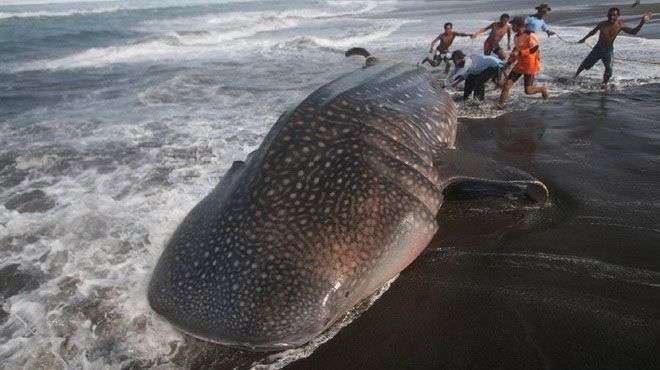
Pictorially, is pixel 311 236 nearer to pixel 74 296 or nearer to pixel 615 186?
pixel 74 296

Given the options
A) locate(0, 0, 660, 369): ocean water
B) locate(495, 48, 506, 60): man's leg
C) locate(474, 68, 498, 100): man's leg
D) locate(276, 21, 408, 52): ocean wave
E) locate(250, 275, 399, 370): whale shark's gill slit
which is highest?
locate(276, 21, 408, 52): ocean wave

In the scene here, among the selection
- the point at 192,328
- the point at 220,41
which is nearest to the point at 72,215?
the point at 192,328

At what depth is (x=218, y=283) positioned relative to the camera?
264cm

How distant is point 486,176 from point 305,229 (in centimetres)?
200

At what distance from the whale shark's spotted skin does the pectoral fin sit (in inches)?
6.4

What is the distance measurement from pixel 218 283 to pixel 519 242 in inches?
102

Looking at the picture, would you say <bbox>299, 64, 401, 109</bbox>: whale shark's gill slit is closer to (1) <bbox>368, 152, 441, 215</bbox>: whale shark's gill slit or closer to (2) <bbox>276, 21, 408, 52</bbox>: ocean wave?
(1) <bbox>368, 152, 441, 215</bbox>: whale shark's gill slit

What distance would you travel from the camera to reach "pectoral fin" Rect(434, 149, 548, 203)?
3982 millimetres

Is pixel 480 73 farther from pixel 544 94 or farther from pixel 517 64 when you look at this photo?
pixel 544 94

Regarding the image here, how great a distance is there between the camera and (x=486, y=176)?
402cm

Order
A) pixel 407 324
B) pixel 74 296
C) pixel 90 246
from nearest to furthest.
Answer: pixel 407 324, pixel 74 296, pixel 90 246

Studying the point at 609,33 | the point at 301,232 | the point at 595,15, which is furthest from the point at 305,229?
the point at 595,15

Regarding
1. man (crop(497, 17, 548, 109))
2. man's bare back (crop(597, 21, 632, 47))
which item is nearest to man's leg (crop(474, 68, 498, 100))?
man (crop(497, 17, 548, 109))

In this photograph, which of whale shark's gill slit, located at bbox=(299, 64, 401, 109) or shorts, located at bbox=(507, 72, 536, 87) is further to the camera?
shorts, located at bbox=(507, 72, 536, 87)
